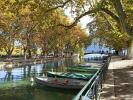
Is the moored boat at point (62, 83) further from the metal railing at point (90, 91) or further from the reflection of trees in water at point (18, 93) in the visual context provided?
the metal railing at point (90, 91)

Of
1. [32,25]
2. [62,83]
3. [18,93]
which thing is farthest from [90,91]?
[32,25]

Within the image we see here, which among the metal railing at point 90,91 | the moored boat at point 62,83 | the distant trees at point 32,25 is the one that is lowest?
the moored boat at point 62,83

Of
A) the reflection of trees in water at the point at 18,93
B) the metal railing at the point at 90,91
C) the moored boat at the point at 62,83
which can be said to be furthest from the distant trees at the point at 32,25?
the metal railing at the point at 90,91

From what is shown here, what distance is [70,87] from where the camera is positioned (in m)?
28.2

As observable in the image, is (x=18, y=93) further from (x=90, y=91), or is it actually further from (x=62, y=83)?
(x=90, y=91)

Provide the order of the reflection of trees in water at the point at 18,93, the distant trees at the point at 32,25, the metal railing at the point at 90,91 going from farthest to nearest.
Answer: the reflection of trees in water at the point at 18,93 < the distant trees at the point at 32,25 < the metal railing at the point at 90,91

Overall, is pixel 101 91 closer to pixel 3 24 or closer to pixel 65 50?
pixel 3 24

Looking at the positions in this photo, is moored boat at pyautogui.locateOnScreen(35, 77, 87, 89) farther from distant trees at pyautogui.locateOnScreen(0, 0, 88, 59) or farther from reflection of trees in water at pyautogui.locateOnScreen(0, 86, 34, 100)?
distant trees at pyautogui.locateOnScreen(0, 0, 88, 59)

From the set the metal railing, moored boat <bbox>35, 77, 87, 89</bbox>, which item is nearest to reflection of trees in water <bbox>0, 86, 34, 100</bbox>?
moored boat <bbox>35, 77, 87, 89</bbox>

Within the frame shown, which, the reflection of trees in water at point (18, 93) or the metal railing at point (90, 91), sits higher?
the metal railing at point (90, 91)

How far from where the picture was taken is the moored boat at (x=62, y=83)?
91.3 ft

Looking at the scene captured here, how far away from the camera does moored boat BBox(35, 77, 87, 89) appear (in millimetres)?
27828

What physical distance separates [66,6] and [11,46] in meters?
39.9

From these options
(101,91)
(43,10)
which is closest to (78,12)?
(43,10)
